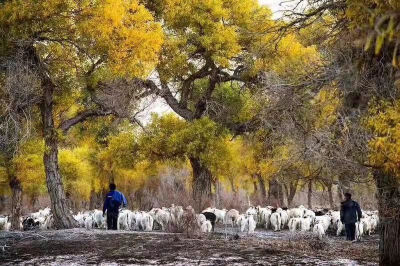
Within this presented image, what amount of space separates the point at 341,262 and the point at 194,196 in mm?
15214

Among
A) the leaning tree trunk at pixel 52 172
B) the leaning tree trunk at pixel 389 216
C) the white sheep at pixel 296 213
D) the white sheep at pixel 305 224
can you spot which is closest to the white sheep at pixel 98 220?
the leaning tree trunk at pixel 52 172

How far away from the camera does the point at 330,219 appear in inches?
886

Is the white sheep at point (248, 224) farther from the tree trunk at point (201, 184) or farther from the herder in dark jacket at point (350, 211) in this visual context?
the herder in dark jacket at point (350, 211)

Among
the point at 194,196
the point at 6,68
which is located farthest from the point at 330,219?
the point at 6,68

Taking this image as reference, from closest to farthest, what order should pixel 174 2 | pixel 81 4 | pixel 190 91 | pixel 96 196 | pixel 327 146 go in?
pixel 327 146 → pixel 81 4 → pixel 174 2 → pixel 190 91 → pixel 96 196

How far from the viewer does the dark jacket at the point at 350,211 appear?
1781cm

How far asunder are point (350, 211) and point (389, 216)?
343 inches

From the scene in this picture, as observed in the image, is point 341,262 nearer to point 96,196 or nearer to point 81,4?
point 81,4

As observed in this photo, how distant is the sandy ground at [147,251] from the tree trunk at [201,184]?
9815mm

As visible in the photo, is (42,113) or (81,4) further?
(42,113)

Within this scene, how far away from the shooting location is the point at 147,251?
11.8 m

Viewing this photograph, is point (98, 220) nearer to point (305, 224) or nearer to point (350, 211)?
point (305, 224)

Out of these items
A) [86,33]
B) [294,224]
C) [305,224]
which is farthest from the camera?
[294,224]

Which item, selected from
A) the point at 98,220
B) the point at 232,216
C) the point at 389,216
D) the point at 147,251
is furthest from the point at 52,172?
the point at 389,216
